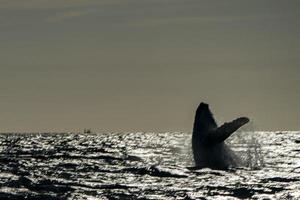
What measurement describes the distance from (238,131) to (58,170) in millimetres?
13853

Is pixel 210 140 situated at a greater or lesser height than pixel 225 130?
lesser

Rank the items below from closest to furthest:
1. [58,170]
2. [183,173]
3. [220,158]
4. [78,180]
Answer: [78,180] < [183,173] < [58,170] < [220,158]

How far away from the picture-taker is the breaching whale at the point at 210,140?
45000 mm

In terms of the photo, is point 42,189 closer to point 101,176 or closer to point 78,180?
point 78,180

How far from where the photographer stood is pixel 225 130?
44.7m

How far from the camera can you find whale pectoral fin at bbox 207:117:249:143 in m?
44.7

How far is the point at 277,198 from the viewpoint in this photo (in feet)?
88.9

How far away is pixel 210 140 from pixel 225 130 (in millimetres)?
1474

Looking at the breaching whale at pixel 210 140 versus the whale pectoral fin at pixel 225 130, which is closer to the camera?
the whale pectoral fin at pixel 225 130

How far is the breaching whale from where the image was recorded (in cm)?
4500

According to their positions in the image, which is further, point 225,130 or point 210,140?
point 210,140

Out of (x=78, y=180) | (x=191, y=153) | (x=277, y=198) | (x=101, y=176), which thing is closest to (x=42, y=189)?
(x=78, y=180)

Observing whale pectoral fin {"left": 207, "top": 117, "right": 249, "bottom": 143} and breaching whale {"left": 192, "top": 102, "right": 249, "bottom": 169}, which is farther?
breaching whale {"left": 192, "top": 102, "right": 249, "bottom": 169}

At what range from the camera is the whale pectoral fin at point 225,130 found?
147 ft
